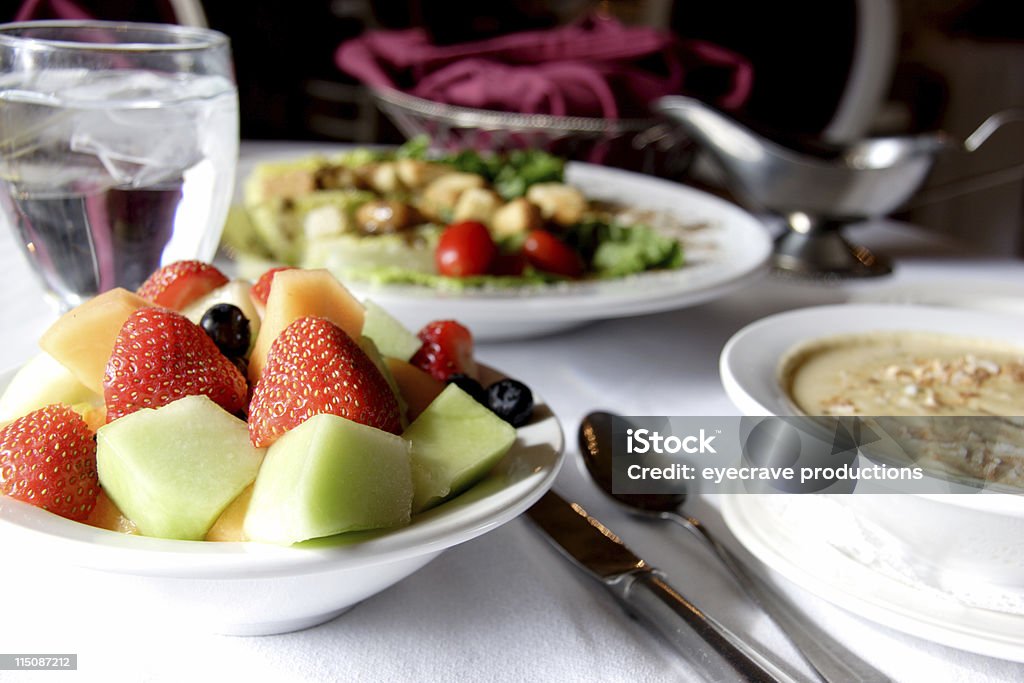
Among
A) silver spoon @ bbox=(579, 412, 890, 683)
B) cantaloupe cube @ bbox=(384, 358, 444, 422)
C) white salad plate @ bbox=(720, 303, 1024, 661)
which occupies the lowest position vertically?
silver spoon @ bbox=(579, 412, 890, 683)

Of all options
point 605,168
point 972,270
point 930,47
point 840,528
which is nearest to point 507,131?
point 605,168

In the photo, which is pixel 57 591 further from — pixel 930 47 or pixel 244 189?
pixel 930 47

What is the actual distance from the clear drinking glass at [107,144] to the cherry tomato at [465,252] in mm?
286

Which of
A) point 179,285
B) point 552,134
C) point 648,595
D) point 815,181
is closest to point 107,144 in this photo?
point 179,285

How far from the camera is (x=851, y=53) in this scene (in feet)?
8.91

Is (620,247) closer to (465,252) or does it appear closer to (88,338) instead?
(465,252)

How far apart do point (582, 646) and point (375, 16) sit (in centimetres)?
285

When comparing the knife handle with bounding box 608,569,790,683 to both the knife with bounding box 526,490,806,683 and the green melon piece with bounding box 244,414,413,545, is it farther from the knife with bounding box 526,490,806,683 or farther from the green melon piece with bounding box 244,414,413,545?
the green melon piece with bounding box 244,414,413,545

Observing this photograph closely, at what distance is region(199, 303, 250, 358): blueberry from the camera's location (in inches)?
23.3

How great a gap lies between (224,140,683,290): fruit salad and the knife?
1.41 ft

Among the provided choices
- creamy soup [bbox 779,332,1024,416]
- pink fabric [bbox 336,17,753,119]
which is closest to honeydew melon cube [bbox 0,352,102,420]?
creamy soup [bbox 779,332,1024,416]

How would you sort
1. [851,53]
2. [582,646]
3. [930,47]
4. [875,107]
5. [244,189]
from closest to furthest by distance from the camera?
[582,646], [244,189], [875,107], [851,53], [930,47]

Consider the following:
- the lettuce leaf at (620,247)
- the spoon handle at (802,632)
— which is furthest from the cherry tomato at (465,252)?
the spoon handle at (802,632)

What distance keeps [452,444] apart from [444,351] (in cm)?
13
